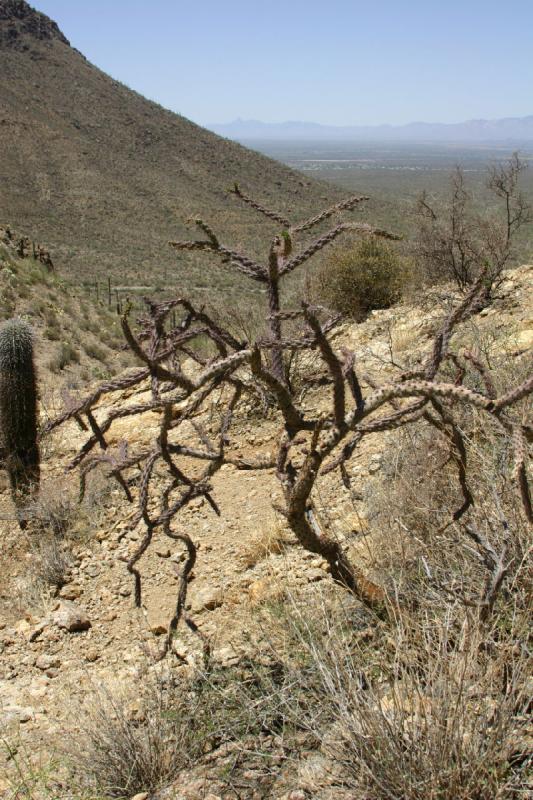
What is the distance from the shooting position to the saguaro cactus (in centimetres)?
706

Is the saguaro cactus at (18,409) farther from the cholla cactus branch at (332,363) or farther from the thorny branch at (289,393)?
the cholla cactus branch at (332,363)

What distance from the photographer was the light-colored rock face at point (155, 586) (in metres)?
3.69

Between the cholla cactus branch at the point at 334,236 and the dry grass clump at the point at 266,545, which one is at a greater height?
the cholla cactus branch at the point at 334,236

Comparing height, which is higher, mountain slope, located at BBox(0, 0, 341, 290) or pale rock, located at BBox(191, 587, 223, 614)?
mountain slope, located at BBox(0, 0, 341, 290)

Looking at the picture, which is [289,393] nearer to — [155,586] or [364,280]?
[155,586]

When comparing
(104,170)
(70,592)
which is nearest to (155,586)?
(70,592)

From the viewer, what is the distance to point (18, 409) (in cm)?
714

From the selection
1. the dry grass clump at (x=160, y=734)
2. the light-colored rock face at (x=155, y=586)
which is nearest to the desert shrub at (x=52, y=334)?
the light-colored rock face at (x=155, y=586)

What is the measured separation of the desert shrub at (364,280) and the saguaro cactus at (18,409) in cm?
625

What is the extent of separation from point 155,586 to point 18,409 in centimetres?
334

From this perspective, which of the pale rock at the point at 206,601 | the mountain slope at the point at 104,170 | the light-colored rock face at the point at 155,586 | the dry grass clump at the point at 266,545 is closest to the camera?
the light-colored rock face at the point at 155,586

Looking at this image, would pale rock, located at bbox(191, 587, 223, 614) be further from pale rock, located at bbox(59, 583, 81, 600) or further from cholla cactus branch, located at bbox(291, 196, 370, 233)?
cholla cactus branch, located at bbox(291, 196, 370, 233)

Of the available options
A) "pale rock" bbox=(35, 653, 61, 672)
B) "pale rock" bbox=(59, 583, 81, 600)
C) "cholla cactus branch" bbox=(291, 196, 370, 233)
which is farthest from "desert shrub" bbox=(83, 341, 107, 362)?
"cholla cactus branch" bbox=(291, 196, 370, 233)

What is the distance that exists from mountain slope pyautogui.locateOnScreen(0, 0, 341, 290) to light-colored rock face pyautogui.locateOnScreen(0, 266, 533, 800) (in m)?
27.0
